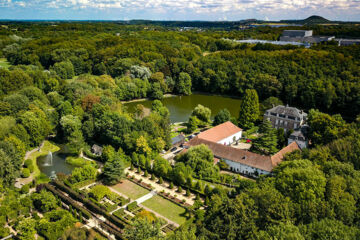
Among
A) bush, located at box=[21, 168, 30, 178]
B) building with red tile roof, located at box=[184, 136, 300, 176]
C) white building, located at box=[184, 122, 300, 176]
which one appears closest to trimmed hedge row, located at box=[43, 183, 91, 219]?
bush, located at box=[21, 168, 30, 178]

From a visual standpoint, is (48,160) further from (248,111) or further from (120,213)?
(248,111)

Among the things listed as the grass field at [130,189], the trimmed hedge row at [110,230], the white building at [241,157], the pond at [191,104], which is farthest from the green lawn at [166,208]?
the pond at [191,104]

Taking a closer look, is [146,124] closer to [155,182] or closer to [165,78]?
[155,182]

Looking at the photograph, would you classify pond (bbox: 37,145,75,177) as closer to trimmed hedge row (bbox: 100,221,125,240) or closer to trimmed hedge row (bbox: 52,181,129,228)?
trimmed hedge row (bbox: 52,181,129,228)

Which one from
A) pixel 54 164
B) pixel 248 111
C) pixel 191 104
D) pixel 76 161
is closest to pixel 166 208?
pixel 76 161

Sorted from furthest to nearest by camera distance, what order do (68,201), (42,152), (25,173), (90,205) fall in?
(42,152) < (25,173) < (68,201) < (90,205)

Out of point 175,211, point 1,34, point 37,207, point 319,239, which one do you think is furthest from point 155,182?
point 1,34

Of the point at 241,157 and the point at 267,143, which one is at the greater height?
the point at 267,143
